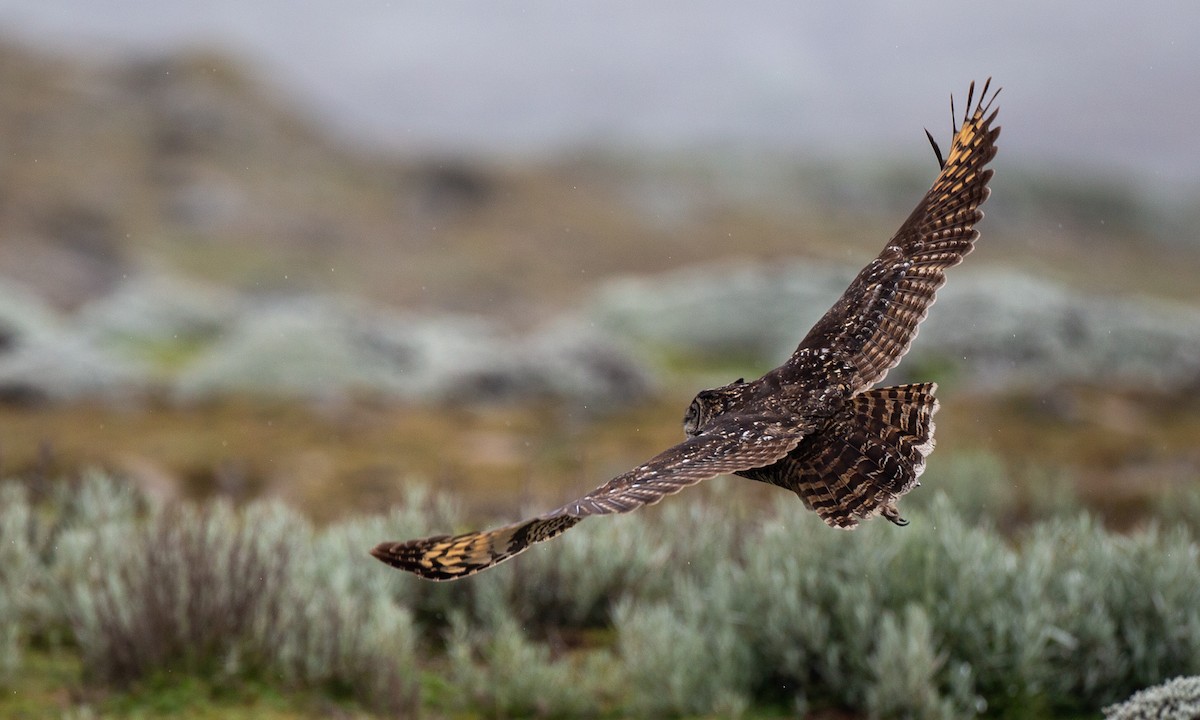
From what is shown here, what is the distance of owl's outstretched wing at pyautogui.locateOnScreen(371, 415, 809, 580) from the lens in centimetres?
187

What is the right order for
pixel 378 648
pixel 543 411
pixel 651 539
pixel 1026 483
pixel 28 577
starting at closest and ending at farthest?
pixel 378 648, pixel 28 577, pixel 651 539, pixel 1026 483, pixel 543 411

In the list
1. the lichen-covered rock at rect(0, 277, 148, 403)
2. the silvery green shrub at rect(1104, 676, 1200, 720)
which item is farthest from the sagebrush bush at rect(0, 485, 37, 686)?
the lichen-covered rock at rect(0, 277, 148, 403)

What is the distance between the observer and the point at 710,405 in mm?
2480

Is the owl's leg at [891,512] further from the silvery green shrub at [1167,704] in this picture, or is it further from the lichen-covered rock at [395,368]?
the lichen-covered rock at [395,368]

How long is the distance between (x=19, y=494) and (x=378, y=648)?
3429 mm

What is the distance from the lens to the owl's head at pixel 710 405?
8.05 ft

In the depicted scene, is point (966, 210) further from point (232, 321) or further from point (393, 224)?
point (393, 224)

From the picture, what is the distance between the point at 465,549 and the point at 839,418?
1.01 m

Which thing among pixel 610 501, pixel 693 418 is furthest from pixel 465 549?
pixel 693 418

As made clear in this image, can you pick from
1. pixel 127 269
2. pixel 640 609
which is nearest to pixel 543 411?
pixel 640 609

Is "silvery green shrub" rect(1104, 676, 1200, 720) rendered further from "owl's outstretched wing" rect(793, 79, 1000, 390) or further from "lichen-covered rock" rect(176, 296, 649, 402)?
"lichen-covered rock" rect(176, 296, 649, 402)

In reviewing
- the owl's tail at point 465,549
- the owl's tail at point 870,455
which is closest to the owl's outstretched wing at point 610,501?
the owl's tail at point 465,549

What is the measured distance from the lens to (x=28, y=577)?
625cm

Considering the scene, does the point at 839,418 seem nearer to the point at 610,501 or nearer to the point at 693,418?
the point at 693,418
